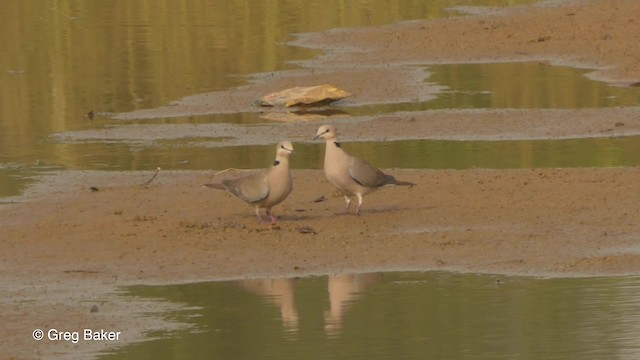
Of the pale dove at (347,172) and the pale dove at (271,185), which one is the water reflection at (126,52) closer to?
the pale dove at (271,185)

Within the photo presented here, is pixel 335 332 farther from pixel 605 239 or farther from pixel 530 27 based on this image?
pixel 530 27

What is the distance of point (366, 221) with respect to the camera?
12375 millimetres

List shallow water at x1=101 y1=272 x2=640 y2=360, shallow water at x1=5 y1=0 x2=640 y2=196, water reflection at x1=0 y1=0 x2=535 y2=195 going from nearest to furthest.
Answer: shallow water at x1=101 y1=272 x2=640 y2=360 < shallow water at x1=5 y1=0 x2=640 y2=196 < water reflection at x1=0 y1=0 x2=535 y2=195

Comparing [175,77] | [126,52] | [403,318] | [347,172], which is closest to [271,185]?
[347,172]

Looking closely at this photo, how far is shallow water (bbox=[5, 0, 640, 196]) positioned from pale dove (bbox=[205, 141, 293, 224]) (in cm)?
287

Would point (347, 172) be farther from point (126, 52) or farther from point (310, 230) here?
point (126, 52)

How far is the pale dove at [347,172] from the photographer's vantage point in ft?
40.3

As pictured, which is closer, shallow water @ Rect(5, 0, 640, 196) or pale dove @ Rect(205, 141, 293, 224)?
pale dove @ Rect(205, 141, 293, 224)

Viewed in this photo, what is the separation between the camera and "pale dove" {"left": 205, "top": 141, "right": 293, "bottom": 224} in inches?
469

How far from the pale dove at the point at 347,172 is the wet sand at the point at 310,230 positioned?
0.23 m

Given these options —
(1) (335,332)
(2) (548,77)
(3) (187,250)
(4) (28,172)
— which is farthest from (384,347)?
(2) (548,77)

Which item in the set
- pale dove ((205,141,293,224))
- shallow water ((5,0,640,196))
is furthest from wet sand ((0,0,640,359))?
shallow water ((5,0,640,196))

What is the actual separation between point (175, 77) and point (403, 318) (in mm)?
13363

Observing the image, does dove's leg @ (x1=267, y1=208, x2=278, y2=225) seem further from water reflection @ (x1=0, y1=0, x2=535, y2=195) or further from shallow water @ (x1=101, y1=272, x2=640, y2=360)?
water reflection @ (x1=0, y1=0, x2=535, y2=195)
